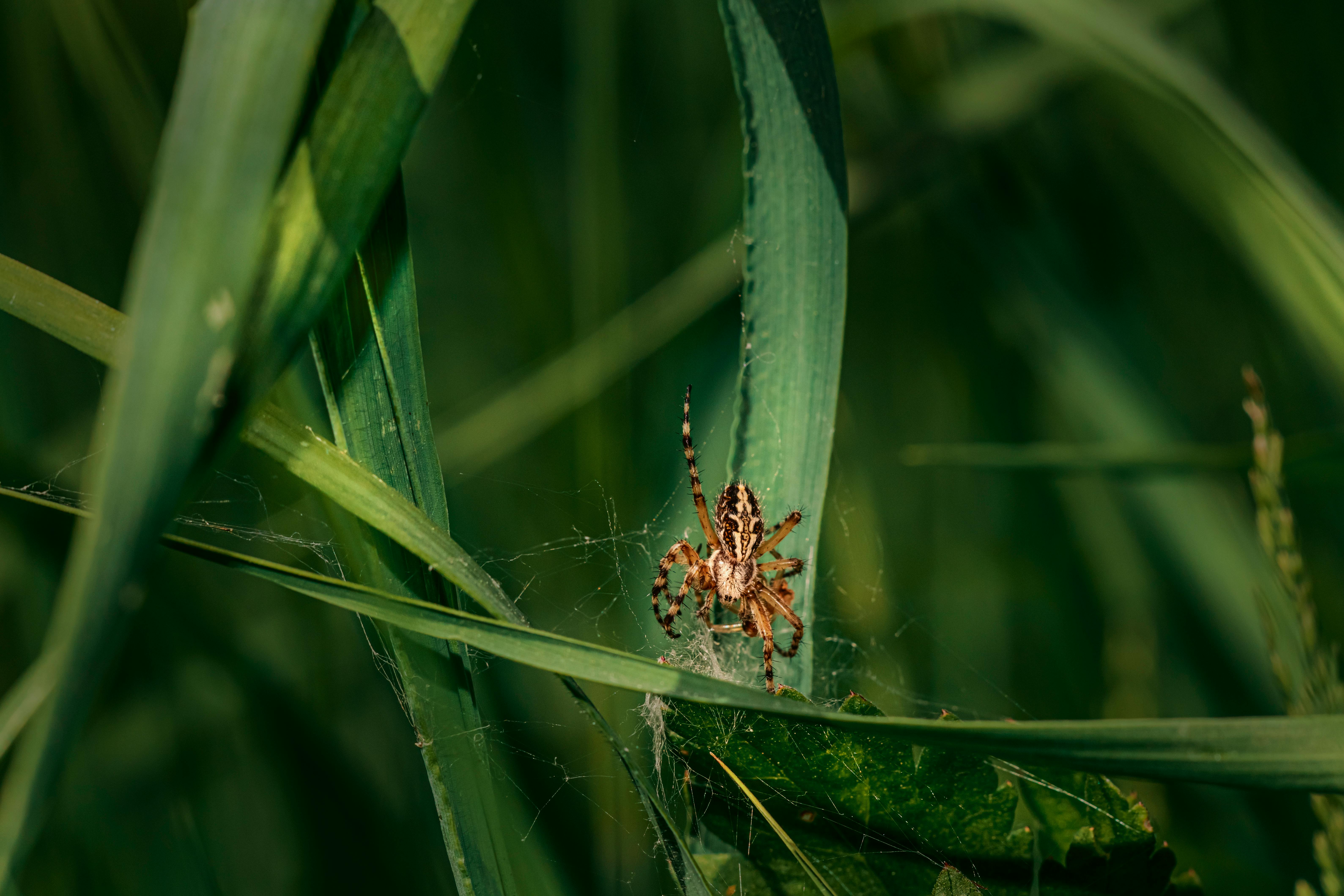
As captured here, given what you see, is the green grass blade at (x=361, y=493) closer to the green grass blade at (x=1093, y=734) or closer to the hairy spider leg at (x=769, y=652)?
the green grass blade at (x=1093, y=734)

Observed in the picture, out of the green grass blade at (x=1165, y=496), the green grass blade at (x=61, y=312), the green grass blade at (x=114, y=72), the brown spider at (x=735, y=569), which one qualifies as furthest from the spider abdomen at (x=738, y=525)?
the green grass blade at (x=114, y=72)

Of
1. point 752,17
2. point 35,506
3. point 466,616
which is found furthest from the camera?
point 35,506

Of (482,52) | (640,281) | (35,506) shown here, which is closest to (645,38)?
(482,52)

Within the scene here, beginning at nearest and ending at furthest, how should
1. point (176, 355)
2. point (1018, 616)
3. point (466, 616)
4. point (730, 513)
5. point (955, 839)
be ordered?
1. point (176, 355)
2. point (466, 616)
3. point (955, 839)
4. point (730, 513)
5. point (1018, 616)

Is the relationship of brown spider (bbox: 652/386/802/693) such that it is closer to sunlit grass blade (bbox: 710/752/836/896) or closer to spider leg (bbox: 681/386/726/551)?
spider leg (bbox: 681/386/726/551)

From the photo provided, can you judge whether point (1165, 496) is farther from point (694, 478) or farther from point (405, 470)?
point (405, 470)

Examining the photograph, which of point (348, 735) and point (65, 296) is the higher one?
point (65, 296)

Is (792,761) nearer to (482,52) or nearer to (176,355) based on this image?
(176,355)

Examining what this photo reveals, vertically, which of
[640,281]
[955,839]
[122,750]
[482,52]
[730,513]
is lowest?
[955,839]
